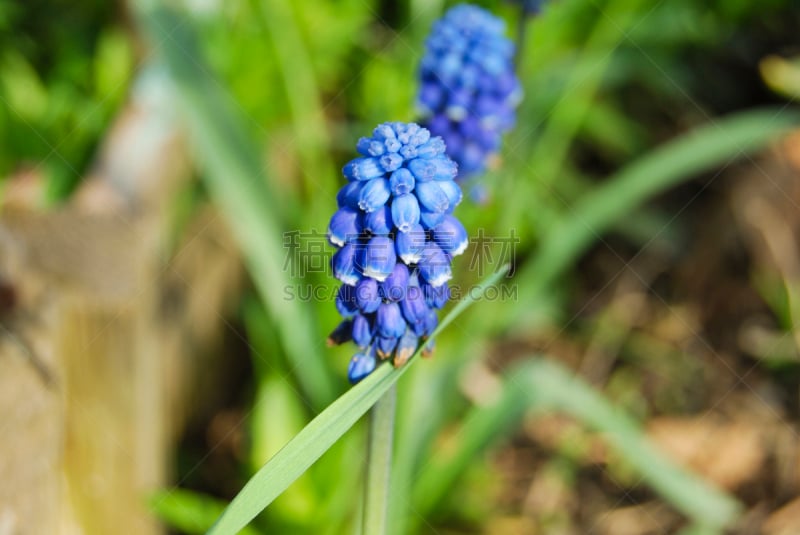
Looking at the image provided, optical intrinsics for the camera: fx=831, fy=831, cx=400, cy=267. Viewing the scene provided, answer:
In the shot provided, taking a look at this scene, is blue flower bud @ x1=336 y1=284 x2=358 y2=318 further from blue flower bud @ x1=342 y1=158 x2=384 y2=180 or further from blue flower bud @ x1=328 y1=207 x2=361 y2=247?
blue flower bud @ x1=342 y1=158 x2=384 y2=180

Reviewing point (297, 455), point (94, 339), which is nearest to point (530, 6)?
point (94, 339)

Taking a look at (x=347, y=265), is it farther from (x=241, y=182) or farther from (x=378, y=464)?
(x=241, y=182)

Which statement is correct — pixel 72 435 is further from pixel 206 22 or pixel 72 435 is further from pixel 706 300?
pixel 706 300

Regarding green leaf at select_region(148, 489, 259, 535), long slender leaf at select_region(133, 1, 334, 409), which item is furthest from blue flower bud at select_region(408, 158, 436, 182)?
green leaf at select_region(148, 489, 259, 535)

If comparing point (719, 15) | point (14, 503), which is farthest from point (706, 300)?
point (14, 503)

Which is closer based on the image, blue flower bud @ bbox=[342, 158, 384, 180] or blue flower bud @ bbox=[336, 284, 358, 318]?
blue flower bud @ bbox=[342, 158, 384, 180]

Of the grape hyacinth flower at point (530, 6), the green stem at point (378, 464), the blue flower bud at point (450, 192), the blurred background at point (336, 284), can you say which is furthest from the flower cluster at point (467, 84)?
the green stem at point (378, 464)
